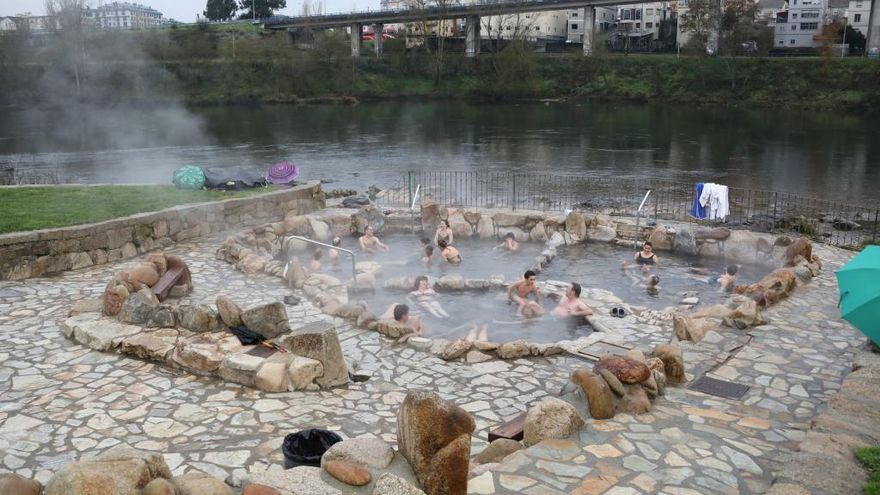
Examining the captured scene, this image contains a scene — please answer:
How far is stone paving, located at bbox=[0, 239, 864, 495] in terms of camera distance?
21.4 feet

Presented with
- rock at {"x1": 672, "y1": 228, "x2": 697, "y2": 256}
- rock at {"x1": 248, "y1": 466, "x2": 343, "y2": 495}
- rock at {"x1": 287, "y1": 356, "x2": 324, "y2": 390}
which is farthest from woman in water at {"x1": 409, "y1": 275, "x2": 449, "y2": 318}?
rock at {"x1": 248, "y1": 466, "x2": 343, "y2": 495}

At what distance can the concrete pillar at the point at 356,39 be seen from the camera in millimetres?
79438

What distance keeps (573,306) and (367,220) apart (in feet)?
25.7

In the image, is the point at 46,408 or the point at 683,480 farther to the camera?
the point at 46,408

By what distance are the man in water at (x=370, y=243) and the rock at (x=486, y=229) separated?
258 centimetres

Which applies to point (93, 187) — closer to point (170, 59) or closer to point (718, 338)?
point (718, 338)

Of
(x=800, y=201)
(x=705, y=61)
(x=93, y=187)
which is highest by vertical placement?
(x=705, y=61)

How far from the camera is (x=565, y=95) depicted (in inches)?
2771

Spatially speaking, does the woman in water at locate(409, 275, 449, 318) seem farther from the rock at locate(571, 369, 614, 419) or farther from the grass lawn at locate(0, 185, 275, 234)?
the grass lawn at locate(0, 185, 275, 234)

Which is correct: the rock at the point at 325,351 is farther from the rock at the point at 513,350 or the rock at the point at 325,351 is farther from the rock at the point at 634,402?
the rock at the point at 634,402

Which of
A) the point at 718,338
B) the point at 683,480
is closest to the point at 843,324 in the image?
the point at 718,338

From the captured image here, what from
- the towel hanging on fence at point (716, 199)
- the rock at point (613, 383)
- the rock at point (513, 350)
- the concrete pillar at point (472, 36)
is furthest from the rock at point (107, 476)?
the concrete pillar at point (472, 36)

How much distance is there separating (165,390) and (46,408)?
4.06ft

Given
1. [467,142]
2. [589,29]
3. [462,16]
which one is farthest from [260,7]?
[467,142]
